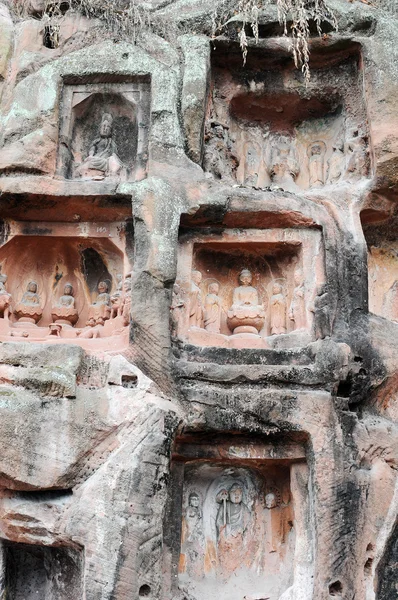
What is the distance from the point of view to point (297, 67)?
9344mm

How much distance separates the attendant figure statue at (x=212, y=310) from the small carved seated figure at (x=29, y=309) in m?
1.81

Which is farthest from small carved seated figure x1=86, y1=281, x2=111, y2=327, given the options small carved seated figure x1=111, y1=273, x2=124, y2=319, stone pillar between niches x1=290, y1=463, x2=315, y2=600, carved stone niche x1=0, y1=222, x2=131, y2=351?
stone pillar between niches x1=290, y1=463, x2=315, y2=600

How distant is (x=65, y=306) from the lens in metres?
8.54

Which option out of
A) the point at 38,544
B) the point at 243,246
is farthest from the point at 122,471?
the point at 243,246

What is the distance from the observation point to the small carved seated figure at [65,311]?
8.49m

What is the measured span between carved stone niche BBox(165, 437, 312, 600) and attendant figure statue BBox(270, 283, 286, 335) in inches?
51.5

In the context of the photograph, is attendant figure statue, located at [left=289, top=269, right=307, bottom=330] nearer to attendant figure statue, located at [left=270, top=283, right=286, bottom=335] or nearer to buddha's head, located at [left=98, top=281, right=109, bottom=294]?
attendant figure statue, located at [left=270, top=283, right=286, bottom=335]

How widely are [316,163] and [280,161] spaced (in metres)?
0.45

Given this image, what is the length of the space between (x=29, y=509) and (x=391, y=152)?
5.22 meters

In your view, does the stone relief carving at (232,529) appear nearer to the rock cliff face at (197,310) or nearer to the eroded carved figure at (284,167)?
the rock cliff face at (197,310)

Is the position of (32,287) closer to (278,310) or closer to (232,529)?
(278,310)

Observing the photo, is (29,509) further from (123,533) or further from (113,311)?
(113,311)

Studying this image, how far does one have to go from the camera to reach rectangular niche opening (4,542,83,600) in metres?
7.07

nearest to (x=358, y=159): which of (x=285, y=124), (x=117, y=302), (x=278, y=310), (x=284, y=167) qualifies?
(x=284, y=167)
